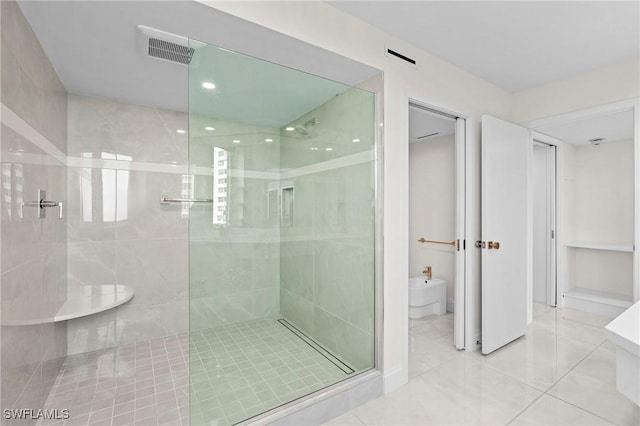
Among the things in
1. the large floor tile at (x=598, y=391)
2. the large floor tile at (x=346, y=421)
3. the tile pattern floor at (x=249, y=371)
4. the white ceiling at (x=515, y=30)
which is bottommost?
the large floor tile at (x=346, y=421)

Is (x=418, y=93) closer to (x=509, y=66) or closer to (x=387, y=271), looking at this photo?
(x=509, y=66)

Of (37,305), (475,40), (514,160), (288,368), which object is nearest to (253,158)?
(288,368)

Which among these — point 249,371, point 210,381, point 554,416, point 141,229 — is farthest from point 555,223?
point 141,229

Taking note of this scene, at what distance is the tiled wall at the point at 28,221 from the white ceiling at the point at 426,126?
2867mm

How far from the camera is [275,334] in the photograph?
6.86 ft

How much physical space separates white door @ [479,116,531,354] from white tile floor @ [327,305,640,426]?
0.26 metres

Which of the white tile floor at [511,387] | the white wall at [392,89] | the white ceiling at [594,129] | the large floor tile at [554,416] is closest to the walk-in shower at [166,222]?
the white wall at [392,89]

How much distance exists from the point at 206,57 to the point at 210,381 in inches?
67.7

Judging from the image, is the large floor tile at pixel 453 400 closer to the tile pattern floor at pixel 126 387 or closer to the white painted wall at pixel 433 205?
the tile pattern floor at pixel 126 387

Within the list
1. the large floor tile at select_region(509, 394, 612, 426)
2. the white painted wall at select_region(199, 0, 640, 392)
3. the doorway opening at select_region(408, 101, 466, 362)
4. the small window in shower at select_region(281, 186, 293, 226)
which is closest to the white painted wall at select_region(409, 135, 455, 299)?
the doorway opening at select_region(408, 101, 466, 362)

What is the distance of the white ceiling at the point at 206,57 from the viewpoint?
1.52m

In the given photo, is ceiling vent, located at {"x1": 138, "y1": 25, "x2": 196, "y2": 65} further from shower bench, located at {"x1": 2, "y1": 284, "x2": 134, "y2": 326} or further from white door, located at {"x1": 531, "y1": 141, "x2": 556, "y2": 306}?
white door, located at {"x1": 531, "y1": 141, "x2": 556, "y2": 306}

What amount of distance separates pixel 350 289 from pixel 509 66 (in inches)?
92.2

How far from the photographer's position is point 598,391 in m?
2.07
